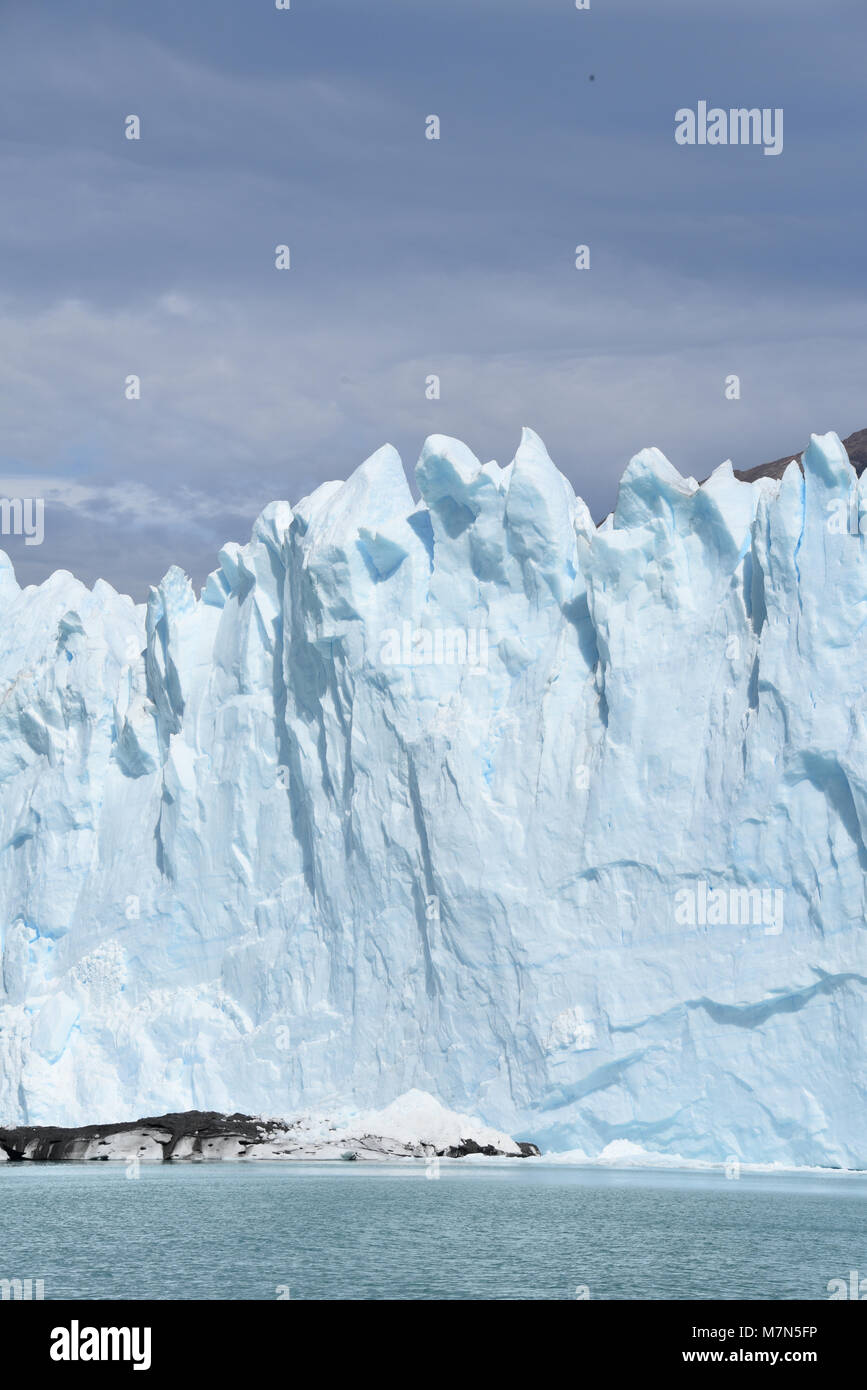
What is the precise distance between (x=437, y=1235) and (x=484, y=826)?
11325 mm

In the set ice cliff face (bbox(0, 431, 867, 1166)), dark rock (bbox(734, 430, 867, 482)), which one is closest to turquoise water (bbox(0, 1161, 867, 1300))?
ice cliff face (bbox(0, 431, 867, 1166))

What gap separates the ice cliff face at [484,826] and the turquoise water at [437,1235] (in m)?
2.73

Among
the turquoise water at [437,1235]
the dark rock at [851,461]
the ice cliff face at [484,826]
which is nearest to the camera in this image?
the turquoise water at [437,1235]

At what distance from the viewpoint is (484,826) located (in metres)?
31.0

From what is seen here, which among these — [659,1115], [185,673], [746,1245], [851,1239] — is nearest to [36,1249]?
[746,1245]

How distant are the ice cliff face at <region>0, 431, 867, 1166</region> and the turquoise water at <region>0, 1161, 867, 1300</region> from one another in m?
2.73

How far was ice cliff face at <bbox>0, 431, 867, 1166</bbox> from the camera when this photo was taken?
93.9 feet

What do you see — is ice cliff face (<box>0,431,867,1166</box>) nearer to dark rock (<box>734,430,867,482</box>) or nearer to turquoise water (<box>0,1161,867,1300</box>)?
Result: turquoise water (<box>0,1161,867,1300</box>)

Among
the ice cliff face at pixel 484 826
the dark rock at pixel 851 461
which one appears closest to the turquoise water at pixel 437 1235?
the ice cliff face at pixel 484 826

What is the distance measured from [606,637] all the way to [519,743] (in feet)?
8.57

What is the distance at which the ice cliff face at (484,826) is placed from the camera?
28.6 metres

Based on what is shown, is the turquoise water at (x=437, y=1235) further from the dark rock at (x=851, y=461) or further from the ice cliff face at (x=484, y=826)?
the dark rock at (x=851, y=461)
